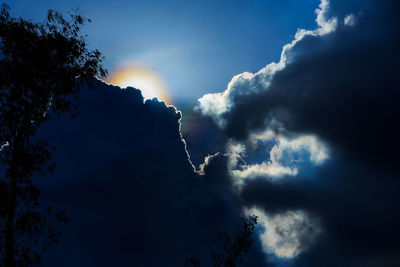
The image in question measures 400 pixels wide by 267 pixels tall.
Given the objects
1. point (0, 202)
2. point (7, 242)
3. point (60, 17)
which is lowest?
point (7, 242)

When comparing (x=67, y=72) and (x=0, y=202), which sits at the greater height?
(x=67, y=72)

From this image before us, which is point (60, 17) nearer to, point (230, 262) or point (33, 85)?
point (33, 85)

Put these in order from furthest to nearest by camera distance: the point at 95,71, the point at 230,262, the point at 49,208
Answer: the point at 230,262 → the point at 95,71 → the point at 49,208

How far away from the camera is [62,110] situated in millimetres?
16328


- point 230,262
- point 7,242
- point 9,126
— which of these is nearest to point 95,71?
point 9,126

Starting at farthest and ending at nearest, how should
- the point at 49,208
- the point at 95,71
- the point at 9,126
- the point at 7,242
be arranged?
the point at 95,71 < the point at 49,208 < the point at 9,126 < the point at 7,242

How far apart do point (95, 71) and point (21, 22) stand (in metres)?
5.24

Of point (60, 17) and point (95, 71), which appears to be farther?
point (95, 71)

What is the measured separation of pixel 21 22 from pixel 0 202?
39.7 feet

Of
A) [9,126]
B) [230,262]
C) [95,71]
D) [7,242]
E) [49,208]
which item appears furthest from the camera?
[230,262]

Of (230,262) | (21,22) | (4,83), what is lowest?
(230,262)

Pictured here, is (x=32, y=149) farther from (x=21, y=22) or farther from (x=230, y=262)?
(x=230, y=262)

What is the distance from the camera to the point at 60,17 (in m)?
16.0

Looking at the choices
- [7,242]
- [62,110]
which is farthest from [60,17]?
[7,242]
